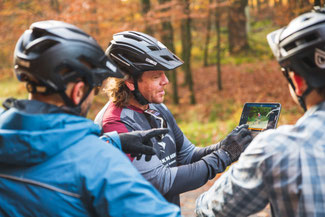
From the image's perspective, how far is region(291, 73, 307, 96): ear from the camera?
1689 mm

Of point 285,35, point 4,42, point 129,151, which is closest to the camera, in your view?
point 285,35

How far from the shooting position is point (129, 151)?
98.8 inches

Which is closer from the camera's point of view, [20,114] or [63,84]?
[20,114]

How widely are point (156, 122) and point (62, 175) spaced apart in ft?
5.49

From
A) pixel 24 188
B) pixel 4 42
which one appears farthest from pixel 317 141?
pixel 4 42

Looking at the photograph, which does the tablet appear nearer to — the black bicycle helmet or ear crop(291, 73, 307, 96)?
ear crop(291, 73, 307, 96)

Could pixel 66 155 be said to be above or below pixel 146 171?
above

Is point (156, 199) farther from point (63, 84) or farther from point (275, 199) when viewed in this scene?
point (63, 84)

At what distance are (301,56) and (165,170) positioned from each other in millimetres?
1538

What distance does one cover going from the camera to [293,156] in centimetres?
150

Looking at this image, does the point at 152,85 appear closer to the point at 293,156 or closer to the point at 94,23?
the point at 293,156

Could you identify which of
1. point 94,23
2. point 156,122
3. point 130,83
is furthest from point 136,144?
point 94,23

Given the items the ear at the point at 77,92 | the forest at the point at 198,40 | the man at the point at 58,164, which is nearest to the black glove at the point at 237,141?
the man at the point at 58,164

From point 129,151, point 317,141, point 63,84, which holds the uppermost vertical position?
point 63,84
